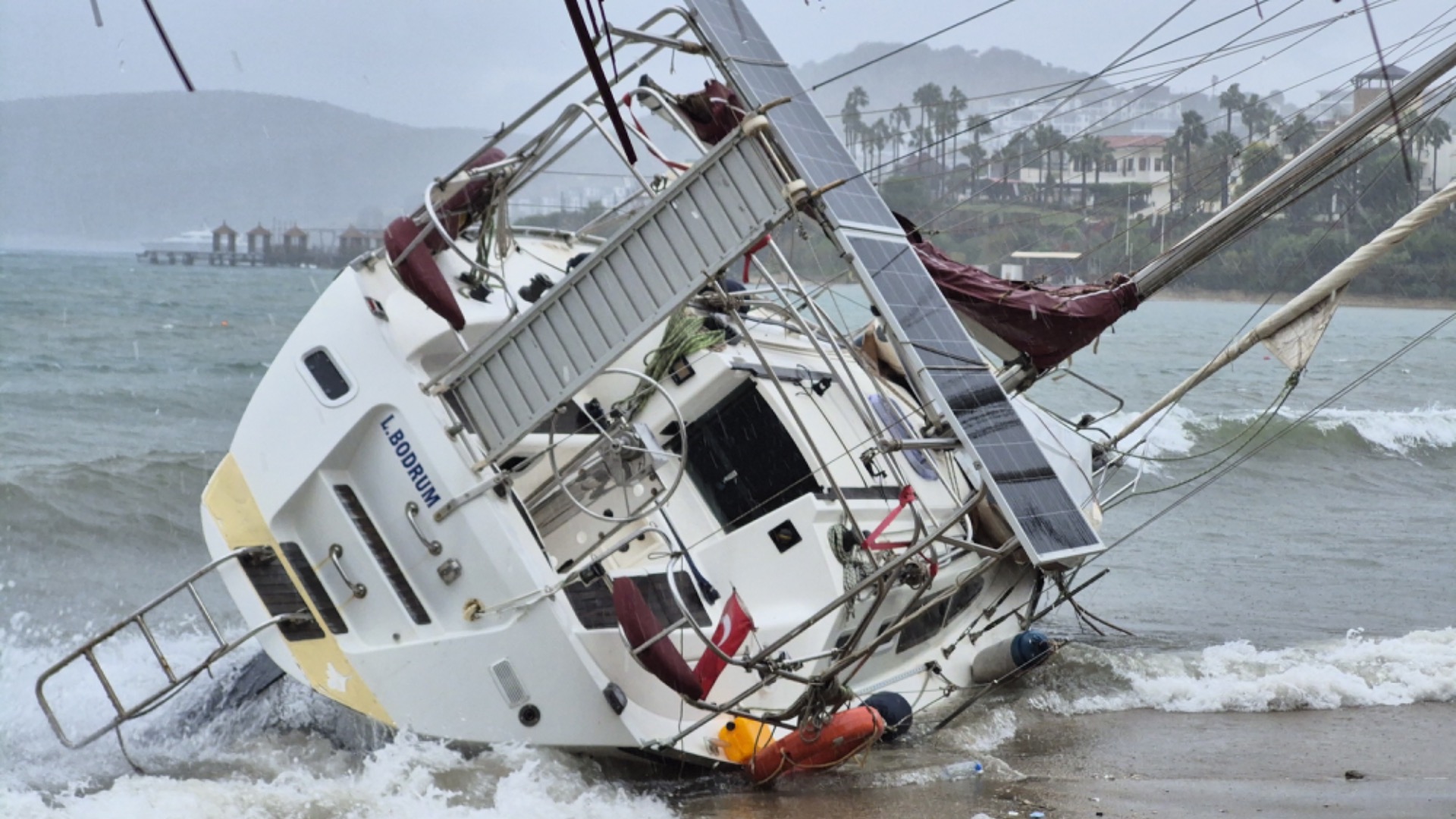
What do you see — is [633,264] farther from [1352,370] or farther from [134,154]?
[134,154]

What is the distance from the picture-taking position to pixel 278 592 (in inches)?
317

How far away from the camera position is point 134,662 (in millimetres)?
10039

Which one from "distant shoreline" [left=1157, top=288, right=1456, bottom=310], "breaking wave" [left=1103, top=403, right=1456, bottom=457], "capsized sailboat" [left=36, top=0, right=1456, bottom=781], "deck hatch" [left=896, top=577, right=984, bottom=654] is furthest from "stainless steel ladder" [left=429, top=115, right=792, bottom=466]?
"distant shoreline" [left=1157, top=288, right=1456, bottom=310]

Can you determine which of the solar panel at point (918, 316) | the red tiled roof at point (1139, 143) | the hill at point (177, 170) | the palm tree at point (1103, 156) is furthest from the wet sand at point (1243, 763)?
the hill at point (177, 170)

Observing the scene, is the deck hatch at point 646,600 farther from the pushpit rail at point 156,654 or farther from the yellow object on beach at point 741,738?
the pushpit rail at point 156,654

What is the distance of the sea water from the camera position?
7586 mm

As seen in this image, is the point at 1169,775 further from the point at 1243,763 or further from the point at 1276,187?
the point at 1276,187

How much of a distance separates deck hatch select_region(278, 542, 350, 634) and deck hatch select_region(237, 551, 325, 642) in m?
0.05

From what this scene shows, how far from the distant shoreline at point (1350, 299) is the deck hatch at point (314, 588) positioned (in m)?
34.1

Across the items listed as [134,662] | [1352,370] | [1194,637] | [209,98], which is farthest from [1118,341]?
[209,98]

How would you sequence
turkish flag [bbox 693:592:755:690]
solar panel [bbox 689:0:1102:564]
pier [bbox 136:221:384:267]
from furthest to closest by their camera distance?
pier [bbox 136:221:384:267] → turkish flag [bbox 693:592:755:690] → solar panel [bbox 689:0:1102:564]

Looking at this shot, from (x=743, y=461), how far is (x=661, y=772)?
194cm

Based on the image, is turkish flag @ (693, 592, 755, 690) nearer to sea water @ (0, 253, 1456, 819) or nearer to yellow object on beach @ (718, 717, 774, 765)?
yellow object on beach @ (718, 717, 774, 765)

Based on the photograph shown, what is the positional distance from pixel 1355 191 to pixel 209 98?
12893cm
